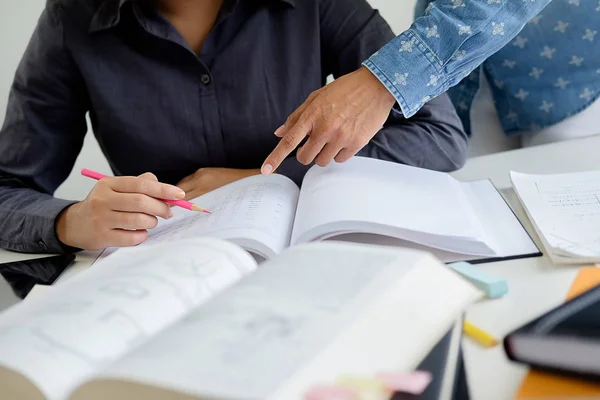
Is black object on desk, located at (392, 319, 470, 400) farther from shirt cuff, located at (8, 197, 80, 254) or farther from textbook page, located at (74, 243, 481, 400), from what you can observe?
shirt cuff, located at (8, 197, 80, 254)

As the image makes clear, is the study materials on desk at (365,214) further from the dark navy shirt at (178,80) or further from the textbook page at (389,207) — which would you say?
the dark navy shirt at (178,80)

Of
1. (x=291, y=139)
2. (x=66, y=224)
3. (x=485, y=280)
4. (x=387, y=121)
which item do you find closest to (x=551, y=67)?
(x=387, y=121)

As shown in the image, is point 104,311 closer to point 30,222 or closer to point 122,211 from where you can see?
point 122,211

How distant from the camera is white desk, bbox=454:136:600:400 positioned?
416 mm

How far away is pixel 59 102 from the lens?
39.3 inches

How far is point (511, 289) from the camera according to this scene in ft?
1.77

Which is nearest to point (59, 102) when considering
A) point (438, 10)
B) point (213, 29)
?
point (213, 29)

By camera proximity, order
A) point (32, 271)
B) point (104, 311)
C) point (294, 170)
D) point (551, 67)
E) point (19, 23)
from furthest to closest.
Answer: point (19, 23) → point (551, 67) → point (294, 170) → point (32, 271) → point (104, 311)

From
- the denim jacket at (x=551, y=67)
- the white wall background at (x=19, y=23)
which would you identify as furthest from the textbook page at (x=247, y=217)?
the white wall background at (x=19, y=23)

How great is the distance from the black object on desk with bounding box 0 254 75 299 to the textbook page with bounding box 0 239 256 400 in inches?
8.2

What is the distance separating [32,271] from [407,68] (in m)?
0.51

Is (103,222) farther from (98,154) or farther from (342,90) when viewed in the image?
(98,154)

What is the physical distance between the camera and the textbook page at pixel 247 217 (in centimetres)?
62

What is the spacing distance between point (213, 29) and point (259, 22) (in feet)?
0.24
